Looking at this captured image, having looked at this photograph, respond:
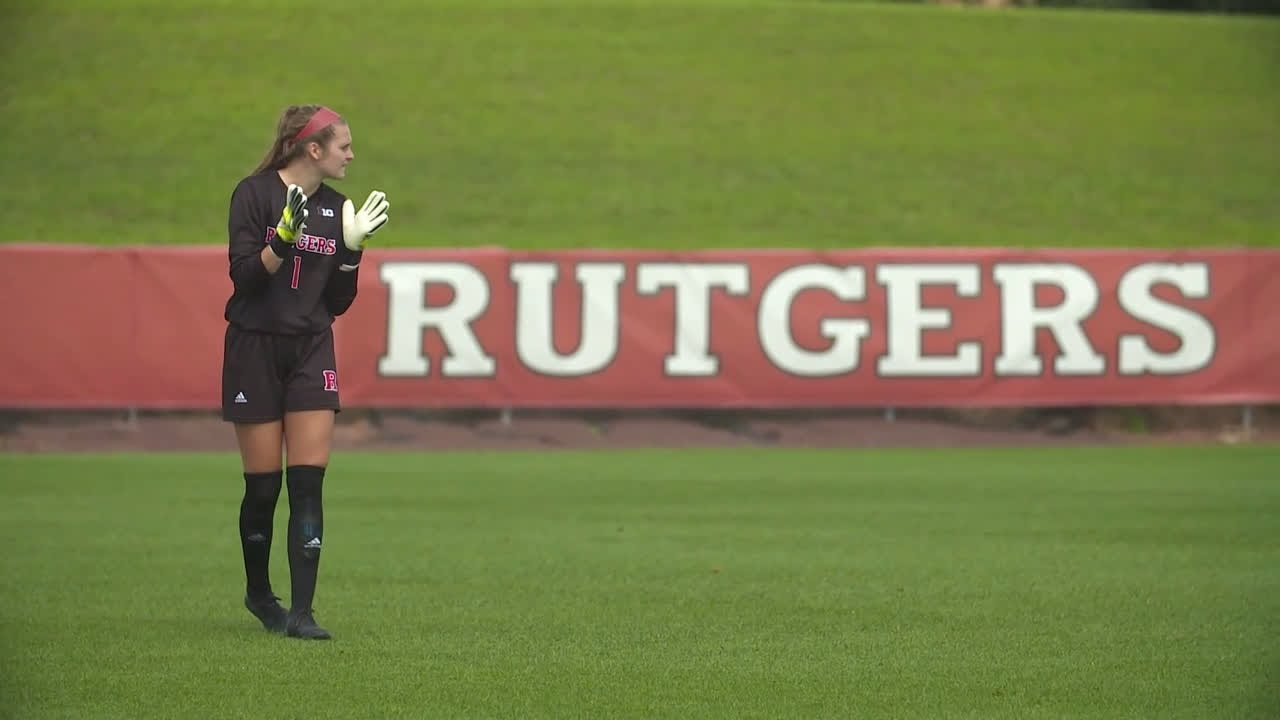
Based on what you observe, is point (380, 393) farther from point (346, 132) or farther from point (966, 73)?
point (966, 73)

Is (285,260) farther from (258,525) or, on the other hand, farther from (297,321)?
(258,525)

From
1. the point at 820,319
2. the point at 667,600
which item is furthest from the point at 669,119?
the point at 667,600

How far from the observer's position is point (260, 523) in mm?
8984

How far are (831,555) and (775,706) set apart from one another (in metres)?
5.21

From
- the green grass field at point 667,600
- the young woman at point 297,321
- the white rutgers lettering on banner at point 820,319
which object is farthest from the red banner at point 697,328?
the young woman at point 297,321

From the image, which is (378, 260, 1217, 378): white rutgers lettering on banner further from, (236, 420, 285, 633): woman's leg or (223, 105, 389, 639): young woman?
(223, 105, 389, 639): young woman

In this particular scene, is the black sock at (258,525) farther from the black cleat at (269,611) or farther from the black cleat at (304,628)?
the black cleat at (304,628)

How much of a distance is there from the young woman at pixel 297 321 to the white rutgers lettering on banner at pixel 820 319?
14.8m

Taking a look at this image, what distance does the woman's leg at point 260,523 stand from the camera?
8852mm

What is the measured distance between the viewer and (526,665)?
7.99m

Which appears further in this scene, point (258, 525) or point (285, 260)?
point (258, 525)

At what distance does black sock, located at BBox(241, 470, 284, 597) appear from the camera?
8922mm

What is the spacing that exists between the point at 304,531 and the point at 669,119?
98.9 feet

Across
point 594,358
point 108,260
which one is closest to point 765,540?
point 594,358
